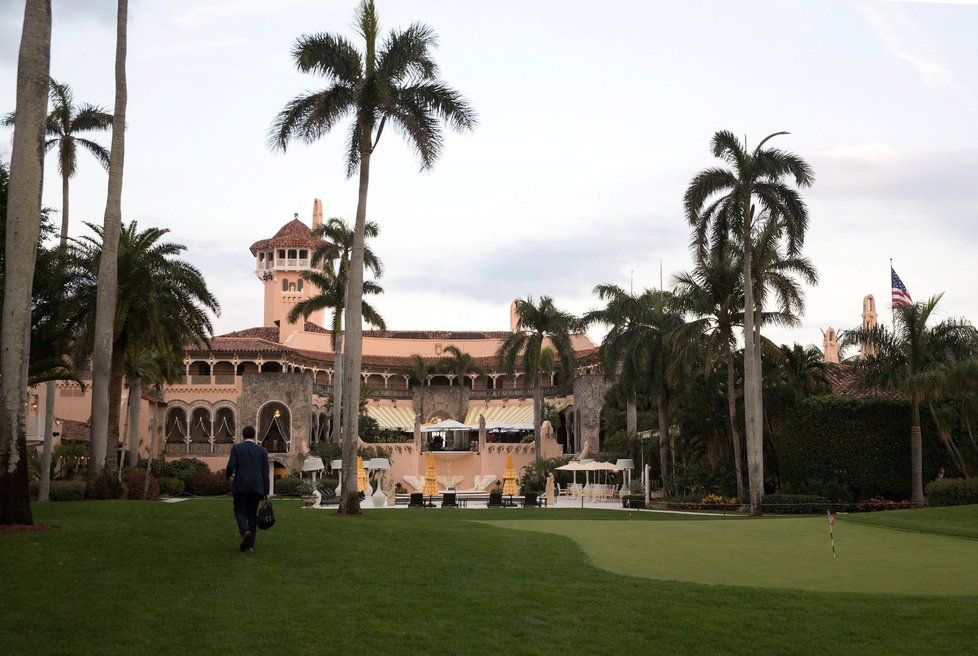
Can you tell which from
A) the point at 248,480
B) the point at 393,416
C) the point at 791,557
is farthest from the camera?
the point at 393,416

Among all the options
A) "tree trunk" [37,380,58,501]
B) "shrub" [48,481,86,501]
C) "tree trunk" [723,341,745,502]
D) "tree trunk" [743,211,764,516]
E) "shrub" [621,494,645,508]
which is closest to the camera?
"tree trunk" [37,380,58,501]

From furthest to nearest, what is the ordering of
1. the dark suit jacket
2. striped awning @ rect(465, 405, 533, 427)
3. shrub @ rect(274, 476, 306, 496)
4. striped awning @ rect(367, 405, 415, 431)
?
striped awning @ rect(367, 405, 415, 431)
striped awning @ rect(465, 405, 533, 427)
shrub @ rect(274, 476, 306, 496)
the dark suit jacket

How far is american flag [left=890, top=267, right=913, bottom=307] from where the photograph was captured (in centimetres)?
4088

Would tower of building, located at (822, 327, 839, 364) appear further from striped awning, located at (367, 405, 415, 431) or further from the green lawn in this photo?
the green lawn

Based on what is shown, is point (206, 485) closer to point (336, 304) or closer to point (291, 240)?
point (336, 304)

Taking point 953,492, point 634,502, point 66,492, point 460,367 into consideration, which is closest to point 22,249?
point 66,492

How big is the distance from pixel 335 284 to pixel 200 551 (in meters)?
43.0

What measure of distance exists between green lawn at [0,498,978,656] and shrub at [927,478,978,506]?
1858 cm

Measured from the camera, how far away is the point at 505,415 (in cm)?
7600

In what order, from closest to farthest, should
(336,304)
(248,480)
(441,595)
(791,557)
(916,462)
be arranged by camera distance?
(441,595) → (248,480) → (791,557) → (916,462) → (336,304)

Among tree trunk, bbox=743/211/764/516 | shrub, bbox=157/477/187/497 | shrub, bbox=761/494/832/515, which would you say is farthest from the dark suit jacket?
shrub, bbox=157/477/187/497

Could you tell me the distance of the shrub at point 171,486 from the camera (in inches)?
1873

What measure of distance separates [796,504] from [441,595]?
92.0ft

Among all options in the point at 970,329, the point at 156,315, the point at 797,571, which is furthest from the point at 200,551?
the point at 970,329
